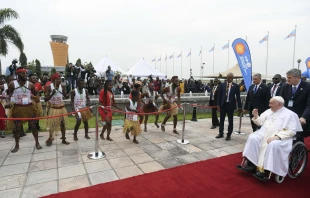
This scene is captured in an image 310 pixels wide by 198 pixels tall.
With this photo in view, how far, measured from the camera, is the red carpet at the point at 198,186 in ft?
9.82

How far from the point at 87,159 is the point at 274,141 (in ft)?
11.7

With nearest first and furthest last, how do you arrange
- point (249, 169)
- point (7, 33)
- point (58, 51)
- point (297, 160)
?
point (249, 169)
point (297, 160)
point (7, 33)
point (58, 51)

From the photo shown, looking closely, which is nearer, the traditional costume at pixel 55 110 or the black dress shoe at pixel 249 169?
the black dress shoe at pixel 249 169

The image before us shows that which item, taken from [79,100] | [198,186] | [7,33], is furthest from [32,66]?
[198,186]

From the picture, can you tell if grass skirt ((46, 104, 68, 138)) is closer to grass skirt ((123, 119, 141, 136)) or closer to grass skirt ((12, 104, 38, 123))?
grass skirt ((12, 104, 38, 123))

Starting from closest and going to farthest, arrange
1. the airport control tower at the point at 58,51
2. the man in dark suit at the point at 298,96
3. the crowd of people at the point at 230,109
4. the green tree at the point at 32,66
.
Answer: the crowd of people at the point at 230,109 < the man in dark suit at the point at 298,96 < the green tree at the point at 32,66 < the airport control tower at the point at 58,51

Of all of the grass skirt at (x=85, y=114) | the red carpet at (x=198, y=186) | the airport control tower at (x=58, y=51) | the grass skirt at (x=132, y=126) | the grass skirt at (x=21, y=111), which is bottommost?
the red carpet at (x=198, y=186)

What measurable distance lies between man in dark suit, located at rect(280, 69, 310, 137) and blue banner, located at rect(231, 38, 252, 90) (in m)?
3.16

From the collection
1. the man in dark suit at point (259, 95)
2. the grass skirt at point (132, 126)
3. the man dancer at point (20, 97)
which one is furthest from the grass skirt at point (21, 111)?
the man in dark suit at point (259, 95)

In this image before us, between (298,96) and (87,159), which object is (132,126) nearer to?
(87,159)

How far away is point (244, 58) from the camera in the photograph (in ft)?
24.7

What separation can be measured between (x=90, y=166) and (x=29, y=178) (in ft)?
3.34

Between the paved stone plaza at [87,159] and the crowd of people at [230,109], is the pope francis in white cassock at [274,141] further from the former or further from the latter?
the paved stone plaza at [87,159]

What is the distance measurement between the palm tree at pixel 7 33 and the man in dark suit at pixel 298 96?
59.3 ft
